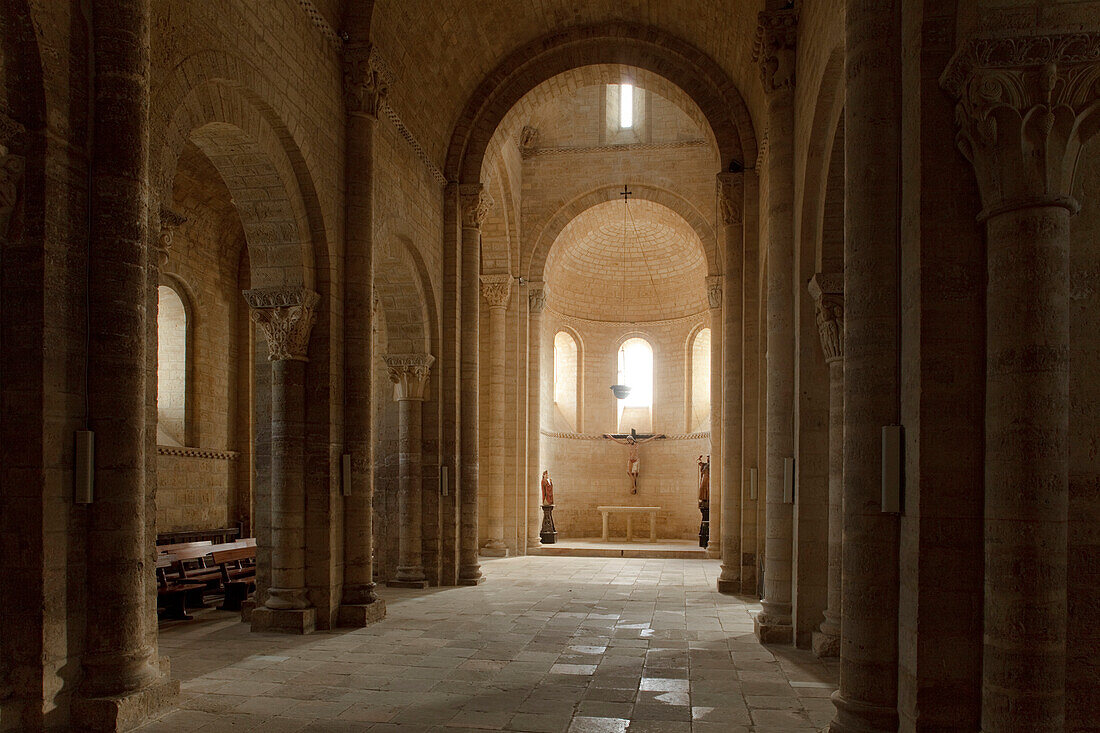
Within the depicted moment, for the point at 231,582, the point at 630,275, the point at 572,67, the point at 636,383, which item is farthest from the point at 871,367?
the point at 636,383

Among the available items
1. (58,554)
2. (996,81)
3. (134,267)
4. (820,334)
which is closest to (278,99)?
(134,267)

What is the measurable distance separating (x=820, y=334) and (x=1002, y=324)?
4595mm

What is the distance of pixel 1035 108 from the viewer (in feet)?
16.7

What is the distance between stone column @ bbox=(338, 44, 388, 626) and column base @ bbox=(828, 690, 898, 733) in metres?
7.19

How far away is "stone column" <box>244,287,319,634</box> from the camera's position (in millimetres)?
11086

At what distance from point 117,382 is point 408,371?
28.4ft

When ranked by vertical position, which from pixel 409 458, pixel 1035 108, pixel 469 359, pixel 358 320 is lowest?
pixel 409 458

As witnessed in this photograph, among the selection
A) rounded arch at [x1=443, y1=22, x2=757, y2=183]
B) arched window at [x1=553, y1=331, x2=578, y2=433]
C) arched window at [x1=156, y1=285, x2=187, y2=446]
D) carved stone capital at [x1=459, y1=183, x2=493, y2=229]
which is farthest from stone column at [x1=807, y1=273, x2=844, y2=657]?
arched window at [x1=553, y1=331, x2=578, y2=433]

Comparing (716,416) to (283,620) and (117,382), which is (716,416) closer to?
(283,620)

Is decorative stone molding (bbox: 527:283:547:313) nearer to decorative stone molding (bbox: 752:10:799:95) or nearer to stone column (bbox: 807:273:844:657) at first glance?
decorative stone molding (bbox: 752:10:799:95)

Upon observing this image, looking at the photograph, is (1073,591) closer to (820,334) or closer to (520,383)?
(820,334)

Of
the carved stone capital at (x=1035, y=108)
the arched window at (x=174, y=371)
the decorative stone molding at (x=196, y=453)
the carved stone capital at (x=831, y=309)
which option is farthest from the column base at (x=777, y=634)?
the arched window at (x=174, y=371)

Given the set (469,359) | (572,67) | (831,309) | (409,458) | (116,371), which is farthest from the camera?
(572,67)

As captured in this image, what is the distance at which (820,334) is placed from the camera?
9.83 metres
